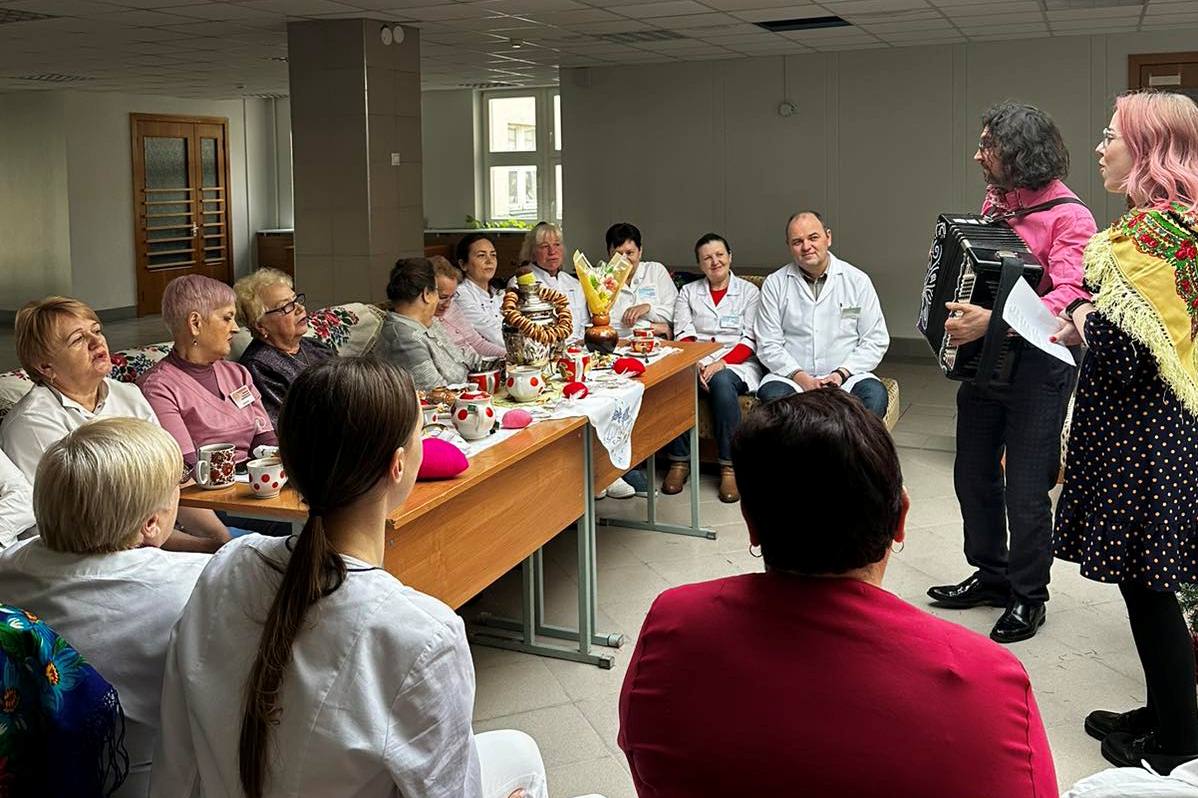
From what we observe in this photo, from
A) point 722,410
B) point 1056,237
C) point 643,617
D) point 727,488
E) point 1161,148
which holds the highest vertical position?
point 1161,148

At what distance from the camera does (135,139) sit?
13.4 m

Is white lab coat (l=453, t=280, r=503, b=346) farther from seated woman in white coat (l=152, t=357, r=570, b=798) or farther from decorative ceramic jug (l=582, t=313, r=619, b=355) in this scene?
seated woman in white coat (l=152, t=357, r=570, b=798)

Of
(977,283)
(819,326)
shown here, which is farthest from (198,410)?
(819,326)

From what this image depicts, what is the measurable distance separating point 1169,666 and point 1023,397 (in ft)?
3.53

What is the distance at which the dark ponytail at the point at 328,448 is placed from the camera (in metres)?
1.51

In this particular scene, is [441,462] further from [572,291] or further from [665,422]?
[572,291]

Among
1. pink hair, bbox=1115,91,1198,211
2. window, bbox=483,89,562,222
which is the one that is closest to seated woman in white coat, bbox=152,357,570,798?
pink hair, bbox=1115,91,1198,211

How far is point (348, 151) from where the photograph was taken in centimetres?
811

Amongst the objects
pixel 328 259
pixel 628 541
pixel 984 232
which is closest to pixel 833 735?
pixel 984 232

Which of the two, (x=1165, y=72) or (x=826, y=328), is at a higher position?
(x=1165, y=72)

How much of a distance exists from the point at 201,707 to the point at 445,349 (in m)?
3.38

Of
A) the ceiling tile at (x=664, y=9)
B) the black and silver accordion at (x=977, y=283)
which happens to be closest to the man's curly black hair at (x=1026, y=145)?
the black and silver accordion at (x=977, y=283)

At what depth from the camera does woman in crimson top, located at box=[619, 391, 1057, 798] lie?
4.02 feet

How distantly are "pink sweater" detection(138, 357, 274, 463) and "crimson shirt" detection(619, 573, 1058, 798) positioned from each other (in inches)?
87.1
